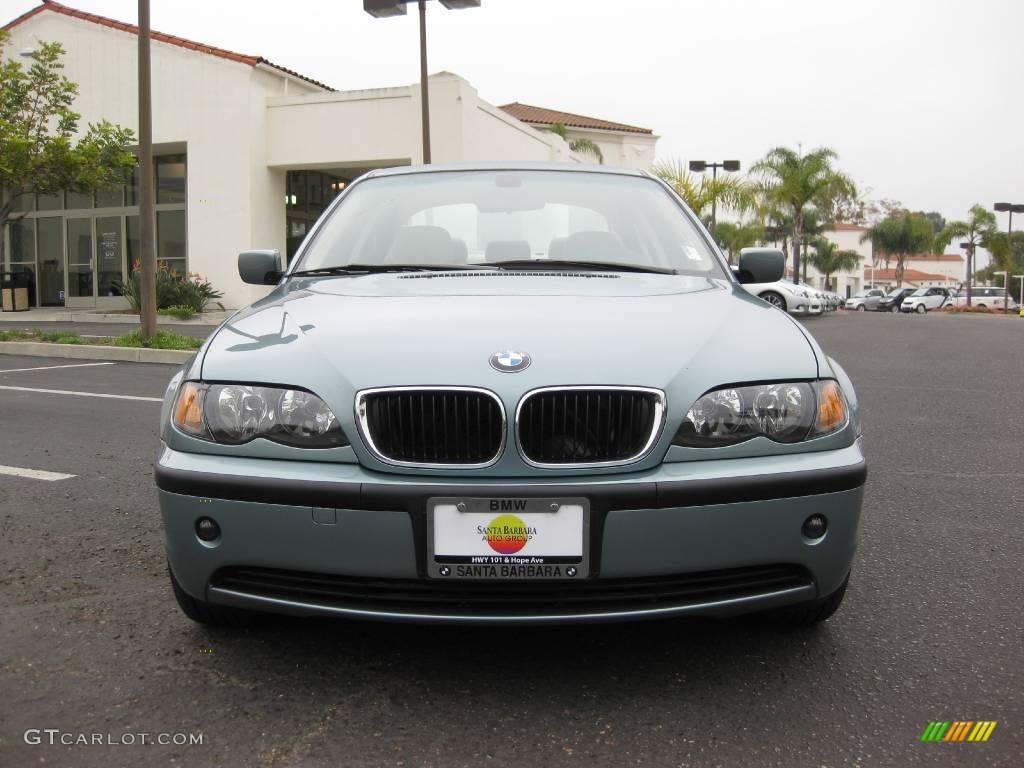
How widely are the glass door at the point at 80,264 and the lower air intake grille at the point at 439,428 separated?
75.3 ft

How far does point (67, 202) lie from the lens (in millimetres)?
22688

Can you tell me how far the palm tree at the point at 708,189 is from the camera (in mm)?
25891

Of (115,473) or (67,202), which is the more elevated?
(67,202)

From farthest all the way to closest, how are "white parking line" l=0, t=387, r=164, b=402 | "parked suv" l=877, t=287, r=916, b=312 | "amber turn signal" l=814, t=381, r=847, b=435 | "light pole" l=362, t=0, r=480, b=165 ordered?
"parked suv" l=877, t=287, r=916, b=312 < "light pole" l=362, t=0, r=480, b=165 < "white parking line" l=0, t=387, r=164, b=402 < "amber turn signal" l=814, t=381, r=847, b=435

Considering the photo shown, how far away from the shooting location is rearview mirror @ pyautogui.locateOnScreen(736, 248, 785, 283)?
134 inches

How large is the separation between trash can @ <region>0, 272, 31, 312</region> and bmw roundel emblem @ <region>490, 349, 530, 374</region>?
22.9m

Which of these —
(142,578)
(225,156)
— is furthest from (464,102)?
(142,578)

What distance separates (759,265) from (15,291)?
22713 mm

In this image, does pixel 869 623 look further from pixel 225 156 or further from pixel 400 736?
pixel 225 156

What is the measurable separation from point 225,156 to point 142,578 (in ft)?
61.0

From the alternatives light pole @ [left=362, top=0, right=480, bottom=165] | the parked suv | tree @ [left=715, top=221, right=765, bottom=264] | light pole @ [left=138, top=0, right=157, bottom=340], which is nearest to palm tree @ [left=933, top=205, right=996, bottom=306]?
the parked suv

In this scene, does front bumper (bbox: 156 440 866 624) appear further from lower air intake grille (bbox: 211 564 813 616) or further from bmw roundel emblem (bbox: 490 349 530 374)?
bmw roundel emblem (bbox: 490 349 530 374)

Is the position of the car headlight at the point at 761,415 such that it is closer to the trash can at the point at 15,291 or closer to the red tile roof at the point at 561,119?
the trash can at the point at 15,291

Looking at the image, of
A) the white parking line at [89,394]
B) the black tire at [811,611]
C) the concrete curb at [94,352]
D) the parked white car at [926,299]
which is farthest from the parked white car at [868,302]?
the black tire at [811,611]
